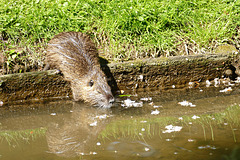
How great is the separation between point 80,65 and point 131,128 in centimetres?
190

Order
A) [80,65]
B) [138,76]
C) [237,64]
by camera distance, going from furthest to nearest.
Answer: [237,64] → [138,76] → [80,65]

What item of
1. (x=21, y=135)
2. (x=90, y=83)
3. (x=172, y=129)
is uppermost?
(x=90, y=83)

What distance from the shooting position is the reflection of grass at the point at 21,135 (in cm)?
338

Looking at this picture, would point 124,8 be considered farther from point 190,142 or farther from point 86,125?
point 190,142

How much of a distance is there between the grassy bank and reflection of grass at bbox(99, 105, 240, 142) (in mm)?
1998

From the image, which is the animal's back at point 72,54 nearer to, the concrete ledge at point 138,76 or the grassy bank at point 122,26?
the concrete ledge at point 138,76

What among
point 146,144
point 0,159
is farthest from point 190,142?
point 0,159

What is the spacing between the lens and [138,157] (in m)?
2.70

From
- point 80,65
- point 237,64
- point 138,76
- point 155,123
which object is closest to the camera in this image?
point 155,123

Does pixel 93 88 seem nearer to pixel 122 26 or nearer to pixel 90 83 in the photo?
pixel 90 83

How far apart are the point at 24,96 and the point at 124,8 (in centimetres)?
255

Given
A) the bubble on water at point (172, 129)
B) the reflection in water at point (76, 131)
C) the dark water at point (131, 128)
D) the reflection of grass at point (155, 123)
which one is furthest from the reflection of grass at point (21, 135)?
the bubble on water at point (172, 129)

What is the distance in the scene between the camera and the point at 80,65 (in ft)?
16.5

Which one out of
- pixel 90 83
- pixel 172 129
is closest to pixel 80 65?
pixel 90 83
